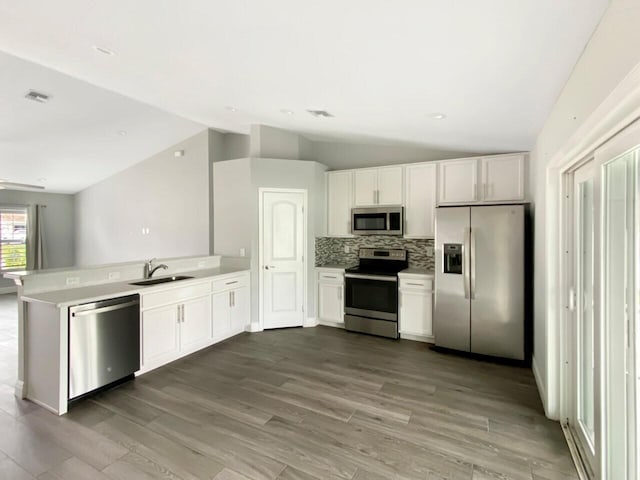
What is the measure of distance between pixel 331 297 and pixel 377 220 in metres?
1.32

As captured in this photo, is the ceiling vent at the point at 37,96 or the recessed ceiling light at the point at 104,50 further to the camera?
the ceiling vent at the point at 37,96

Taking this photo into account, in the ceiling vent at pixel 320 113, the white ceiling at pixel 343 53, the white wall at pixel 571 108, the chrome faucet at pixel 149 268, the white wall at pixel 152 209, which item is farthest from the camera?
the white wall at pixel 152 209

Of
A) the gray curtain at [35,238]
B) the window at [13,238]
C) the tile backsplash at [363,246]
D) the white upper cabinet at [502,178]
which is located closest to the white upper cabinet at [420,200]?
the tile backsplash at [363,246]

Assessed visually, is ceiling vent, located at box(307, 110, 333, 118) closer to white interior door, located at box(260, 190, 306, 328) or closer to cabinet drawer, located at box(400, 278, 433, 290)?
white interior door, located at box(260, 190, 306, 328)

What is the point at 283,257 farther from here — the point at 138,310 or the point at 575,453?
the point at 575,453

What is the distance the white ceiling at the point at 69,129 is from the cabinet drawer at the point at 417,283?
4.35 m

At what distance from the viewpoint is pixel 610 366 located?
5.41ft

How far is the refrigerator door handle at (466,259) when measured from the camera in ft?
12.0

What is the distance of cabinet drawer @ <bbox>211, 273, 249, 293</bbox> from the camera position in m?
4.13

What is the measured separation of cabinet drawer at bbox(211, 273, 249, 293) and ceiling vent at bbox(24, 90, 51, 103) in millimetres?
3194

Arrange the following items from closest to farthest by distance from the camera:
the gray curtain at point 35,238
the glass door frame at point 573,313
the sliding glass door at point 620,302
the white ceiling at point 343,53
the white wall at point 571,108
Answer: the white wall at point 571,108
the sliding glass door at point 620,302
the white ceiling at point 343,53
the glass door frame at point 573,313
the gray curtain at point 35,238

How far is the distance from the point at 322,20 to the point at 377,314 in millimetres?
3521

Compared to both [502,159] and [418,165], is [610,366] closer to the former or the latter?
[502,159]

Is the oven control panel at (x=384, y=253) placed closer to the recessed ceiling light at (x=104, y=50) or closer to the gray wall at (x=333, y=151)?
the gray wall at (x=333, y=151)
